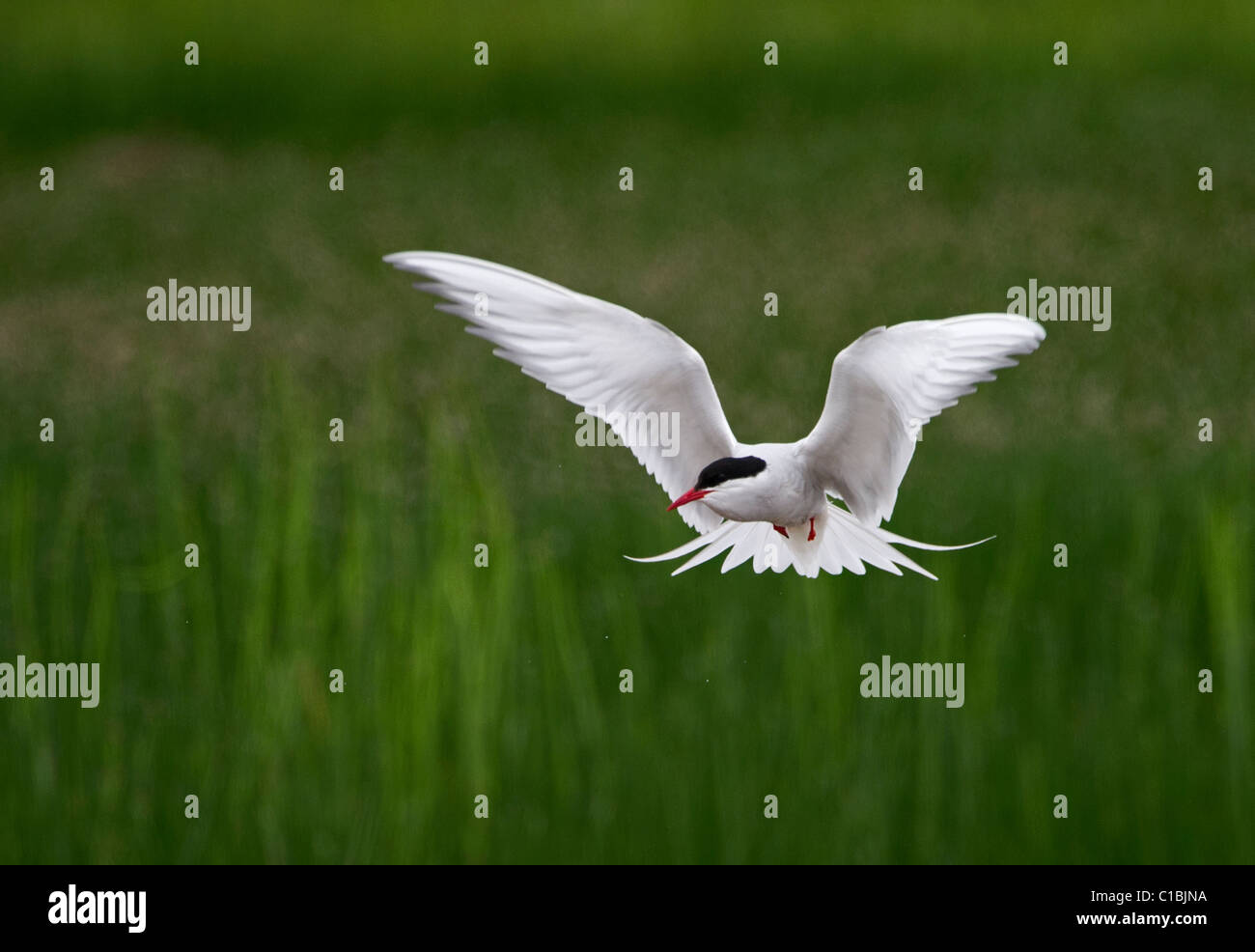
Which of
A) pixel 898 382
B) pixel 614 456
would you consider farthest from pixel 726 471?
pixel 614 456

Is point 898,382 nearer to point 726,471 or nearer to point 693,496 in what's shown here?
point 726,471

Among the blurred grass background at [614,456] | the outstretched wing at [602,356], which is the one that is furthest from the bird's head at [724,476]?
the blurred grass background at [614,456]

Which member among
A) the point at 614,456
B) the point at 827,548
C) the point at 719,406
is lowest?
the point at 827,548

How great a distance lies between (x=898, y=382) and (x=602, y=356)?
2.19 feet

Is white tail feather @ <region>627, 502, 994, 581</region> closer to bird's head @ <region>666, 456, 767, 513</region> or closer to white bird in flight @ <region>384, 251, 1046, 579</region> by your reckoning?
white bird in flight @ <region>384, 251, 1046, 579</region>

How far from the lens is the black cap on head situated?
3.37 m

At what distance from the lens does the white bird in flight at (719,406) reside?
3.37 metres

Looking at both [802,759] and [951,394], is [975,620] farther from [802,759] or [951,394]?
[951,394]

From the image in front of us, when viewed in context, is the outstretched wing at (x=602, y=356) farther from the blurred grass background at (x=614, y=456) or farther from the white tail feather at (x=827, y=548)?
the blurred grass background at (x=614, y=456)

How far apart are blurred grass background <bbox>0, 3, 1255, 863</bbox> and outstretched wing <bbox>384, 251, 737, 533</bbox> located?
162 centimetres

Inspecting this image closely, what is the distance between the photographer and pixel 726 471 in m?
3.38

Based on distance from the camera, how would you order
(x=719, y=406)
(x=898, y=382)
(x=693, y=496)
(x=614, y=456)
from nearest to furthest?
(x=693, y=496), (x=898, y=382), (x=719, y=406), (x=614, y=456)

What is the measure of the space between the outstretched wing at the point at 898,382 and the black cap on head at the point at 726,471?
0.99ft
